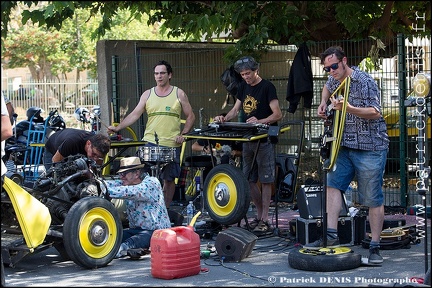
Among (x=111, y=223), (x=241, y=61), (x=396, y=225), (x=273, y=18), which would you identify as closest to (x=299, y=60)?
(x=273, y=18)

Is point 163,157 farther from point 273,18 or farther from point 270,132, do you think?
point 273,18

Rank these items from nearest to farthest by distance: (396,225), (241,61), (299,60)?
(396,225), (241,61), (299,60)

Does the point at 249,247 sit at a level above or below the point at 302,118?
below

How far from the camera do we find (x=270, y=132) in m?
8.16

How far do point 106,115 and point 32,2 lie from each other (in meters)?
6.62

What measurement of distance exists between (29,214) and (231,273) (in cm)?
181

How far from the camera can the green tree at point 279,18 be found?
9.84 meters

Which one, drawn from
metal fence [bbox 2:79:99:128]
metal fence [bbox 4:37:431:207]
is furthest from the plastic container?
metal fence [bbox 2:79:99:128]

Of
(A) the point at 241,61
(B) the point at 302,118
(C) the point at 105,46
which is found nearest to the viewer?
(A) the point at 241,61

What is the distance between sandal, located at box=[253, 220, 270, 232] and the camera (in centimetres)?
880

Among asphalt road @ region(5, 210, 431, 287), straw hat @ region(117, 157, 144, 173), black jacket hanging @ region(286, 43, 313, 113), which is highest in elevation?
black jacket hanging @ region(286, 43, 313, 113)

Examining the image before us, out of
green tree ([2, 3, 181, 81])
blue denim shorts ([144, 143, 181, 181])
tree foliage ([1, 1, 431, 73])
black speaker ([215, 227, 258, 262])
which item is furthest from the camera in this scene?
green tree ([2, 3, 181, 81])

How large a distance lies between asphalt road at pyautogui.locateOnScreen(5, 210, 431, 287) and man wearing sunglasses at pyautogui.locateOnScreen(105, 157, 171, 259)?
0.49 feet

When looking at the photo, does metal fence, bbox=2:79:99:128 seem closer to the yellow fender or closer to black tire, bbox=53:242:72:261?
black tire, bbox=53:242:72:261
